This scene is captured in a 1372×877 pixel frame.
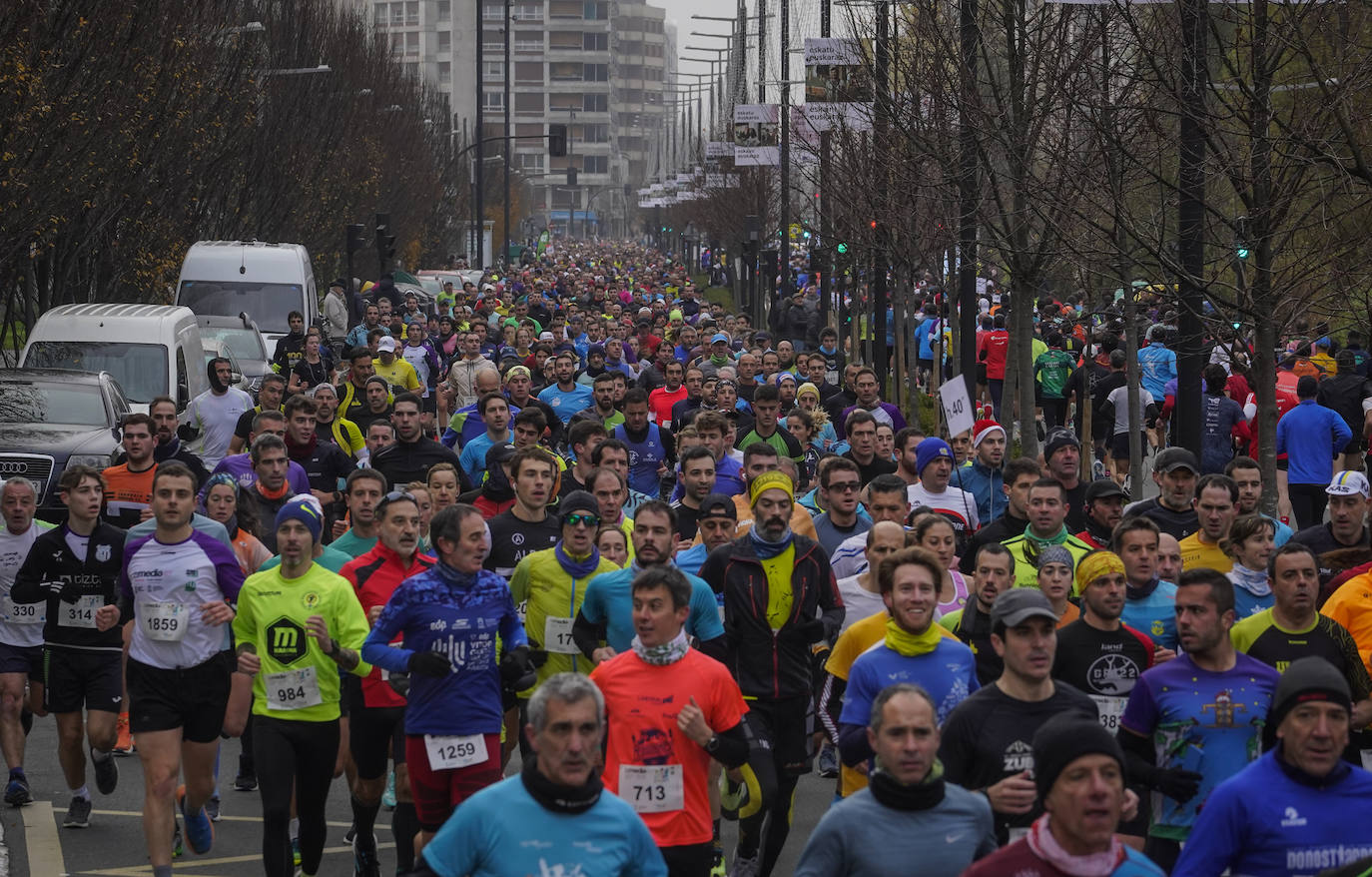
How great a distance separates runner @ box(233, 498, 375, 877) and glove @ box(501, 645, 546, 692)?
67 cm

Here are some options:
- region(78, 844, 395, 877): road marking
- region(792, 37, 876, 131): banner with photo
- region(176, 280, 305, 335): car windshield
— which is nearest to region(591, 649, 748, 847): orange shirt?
region(78, 844, 395, 877): road marking

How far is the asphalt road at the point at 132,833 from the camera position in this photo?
30.6ft

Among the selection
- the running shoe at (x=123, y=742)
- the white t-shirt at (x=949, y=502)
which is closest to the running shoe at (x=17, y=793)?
the running shoe at (x=123, y=742)

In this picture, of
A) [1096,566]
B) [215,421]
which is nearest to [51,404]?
[215,421]

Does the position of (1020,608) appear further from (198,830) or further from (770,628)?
(198,830)

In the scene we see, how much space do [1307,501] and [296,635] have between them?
397 inches

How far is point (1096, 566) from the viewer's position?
7434 millimetres

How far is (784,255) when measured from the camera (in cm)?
4334

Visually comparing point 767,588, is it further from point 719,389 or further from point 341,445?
point 719,389

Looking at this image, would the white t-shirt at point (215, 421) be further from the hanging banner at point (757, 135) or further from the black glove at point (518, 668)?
the hanging banner at point (757, 135)

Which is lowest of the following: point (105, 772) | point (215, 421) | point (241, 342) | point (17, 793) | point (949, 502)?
point (17, 793)

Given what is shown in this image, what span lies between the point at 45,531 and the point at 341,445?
16.0 feet

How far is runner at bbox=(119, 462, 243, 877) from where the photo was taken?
28.7 feet

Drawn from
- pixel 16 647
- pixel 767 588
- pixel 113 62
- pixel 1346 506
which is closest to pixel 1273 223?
pixel 1346 506
